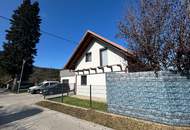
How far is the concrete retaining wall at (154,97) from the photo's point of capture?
706 centimetres

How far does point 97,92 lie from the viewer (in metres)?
13.3

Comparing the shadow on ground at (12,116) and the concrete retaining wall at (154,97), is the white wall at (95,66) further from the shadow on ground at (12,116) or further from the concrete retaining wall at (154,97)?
the shadow on ground at (12,116)

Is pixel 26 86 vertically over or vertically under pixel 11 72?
under

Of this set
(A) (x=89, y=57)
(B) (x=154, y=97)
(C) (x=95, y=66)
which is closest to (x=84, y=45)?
(A) (x=89, y=57)

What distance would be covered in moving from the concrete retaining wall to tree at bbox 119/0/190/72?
0.81m

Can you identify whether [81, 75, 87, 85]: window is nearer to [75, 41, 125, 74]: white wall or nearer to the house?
the house

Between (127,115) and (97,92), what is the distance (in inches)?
191

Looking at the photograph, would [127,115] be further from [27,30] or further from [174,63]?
[27,30]

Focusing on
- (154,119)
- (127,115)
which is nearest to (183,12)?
(154,119)

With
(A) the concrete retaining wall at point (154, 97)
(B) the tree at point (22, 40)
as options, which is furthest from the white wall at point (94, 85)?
(B) the tree at point (22, 40)

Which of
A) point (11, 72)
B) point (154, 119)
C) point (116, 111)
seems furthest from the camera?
point (11, 72)

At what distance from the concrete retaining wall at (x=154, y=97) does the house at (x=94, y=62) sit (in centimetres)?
402

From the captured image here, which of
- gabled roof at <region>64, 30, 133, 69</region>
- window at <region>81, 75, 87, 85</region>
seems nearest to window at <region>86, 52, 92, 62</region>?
gabled roof at <region>64, 30, 133, 69</region>

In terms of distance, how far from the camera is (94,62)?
16906mm
